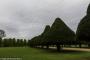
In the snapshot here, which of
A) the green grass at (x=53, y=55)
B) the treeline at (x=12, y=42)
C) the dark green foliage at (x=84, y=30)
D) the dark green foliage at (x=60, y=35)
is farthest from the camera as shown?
the treeline at (x=12, y=42)

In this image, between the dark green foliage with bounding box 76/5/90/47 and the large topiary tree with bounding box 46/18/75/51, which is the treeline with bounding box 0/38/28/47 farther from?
the dark green foliage with bounding box 76/5/90/47

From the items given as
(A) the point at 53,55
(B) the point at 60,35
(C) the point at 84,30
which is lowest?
(A) the point at 53,55

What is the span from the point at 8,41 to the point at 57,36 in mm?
73858

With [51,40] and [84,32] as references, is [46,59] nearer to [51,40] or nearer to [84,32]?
[84,32]

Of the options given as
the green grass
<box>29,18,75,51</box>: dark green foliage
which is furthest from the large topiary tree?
the green grass

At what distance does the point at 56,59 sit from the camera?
25.2 metres

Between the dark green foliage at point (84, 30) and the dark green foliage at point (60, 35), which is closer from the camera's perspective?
the dark green foliage at point (84, 30)

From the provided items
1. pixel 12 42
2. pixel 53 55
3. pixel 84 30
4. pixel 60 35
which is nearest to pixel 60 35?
pixel 60 35

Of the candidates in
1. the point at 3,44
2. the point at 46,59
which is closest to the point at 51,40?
the point at 46,59

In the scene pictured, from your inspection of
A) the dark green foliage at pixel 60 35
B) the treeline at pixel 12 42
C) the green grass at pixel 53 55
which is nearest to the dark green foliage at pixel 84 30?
the green grass at pixel 53 55

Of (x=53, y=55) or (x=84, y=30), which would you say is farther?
(x=53, y=55)

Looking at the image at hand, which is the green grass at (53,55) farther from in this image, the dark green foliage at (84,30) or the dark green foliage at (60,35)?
the dark green foliage at (60,35)

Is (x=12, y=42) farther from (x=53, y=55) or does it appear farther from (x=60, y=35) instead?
(x=53, y=55)

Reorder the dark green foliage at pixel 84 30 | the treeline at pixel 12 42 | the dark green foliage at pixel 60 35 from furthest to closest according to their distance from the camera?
the treeline at pixel 12 42
the dark green foliage at pixel 60 35
the dark green foliage at pixel 84 30
